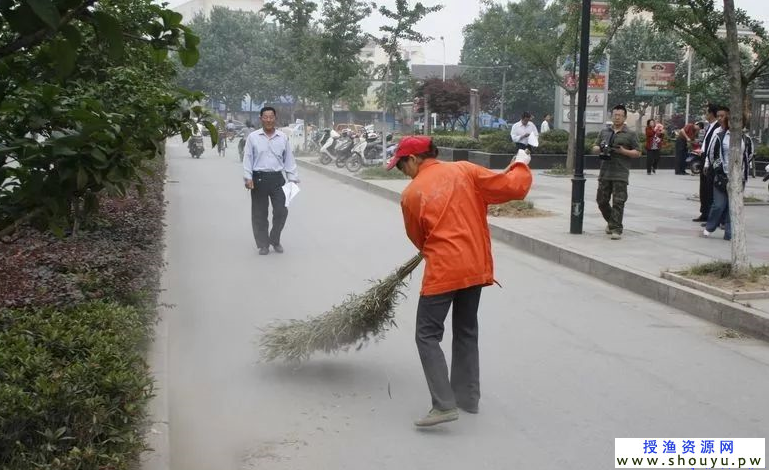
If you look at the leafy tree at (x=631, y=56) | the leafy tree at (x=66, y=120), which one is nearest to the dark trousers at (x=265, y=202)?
the leafy tree at (x=66, y=120)

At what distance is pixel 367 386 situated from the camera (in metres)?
5.62

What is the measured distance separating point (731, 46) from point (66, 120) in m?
7.17

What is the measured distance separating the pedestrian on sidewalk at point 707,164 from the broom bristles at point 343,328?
7.43m

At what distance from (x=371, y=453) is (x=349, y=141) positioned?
23.2 meters

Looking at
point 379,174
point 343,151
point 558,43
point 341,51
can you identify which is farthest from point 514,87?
point 379,174

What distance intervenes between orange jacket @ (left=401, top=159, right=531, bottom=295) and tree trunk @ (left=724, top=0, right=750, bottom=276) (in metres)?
4.03

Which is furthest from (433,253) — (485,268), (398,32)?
(398,32)

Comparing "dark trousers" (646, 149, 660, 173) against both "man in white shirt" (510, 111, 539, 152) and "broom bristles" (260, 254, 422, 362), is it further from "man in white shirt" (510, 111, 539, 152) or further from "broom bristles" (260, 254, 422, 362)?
"broom bristles" (260, 254, 422, 362)

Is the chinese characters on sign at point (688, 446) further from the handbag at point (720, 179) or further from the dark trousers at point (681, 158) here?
the dark trousers at point (681, 158)

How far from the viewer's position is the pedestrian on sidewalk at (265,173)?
10500 millimetres

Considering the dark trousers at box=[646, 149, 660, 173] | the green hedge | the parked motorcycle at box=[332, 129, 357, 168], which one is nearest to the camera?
the green hedge

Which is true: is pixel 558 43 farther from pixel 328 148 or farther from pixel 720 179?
pixel 720 179

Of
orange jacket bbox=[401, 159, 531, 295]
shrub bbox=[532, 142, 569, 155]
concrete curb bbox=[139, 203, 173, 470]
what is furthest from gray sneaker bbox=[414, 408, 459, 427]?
shrub bbox=[532, 142, 569, 155]

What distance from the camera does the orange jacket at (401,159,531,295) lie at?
15.3 ft
